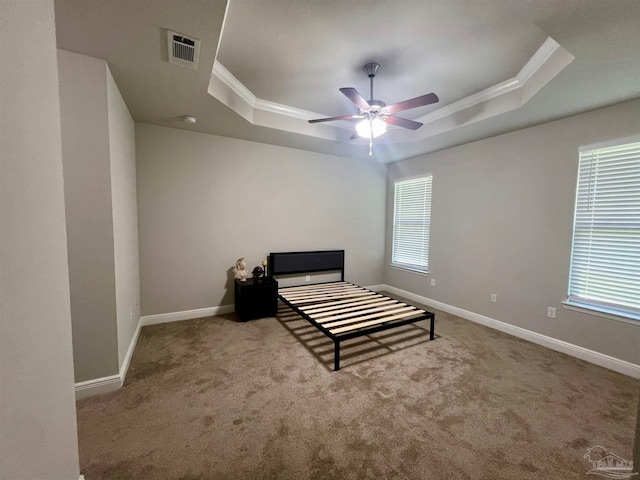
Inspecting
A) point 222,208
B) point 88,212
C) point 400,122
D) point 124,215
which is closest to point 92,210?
point 88,212

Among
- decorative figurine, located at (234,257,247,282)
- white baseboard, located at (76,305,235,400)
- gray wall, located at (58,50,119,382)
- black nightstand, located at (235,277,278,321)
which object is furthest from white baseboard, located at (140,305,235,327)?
gray wall, located at (58,50,119,382)

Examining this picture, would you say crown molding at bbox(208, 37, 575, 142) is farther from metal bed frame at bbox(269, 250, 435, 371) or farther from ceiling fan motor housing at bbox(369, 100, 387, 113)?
metal bed frame at bbox(269, 250, 435, 371)

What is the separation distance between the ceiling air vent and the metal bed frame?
2.47m

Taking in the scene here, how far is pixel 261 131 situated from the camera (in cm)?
346

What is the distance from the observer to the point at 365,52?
2.27 m

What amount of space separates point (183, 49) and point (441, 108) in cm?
293

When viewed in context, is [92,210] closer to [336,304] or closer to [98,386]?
[98,386]

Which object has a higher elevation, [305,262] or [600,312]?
[305,262]

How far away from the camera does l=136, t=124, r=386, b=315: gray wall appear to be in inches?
132

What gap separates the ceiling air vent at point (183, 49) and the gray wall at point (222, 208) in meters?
1.62

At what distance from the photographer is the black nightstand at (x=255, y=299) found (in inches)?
137

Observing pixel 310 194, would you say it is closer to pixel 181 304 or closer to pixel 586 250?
pixel 181 304

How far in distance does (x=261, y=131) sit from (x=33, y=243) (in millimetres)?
3003

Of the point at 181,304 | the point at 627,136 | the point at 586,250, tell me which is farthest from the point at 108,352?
the point at 627,136
